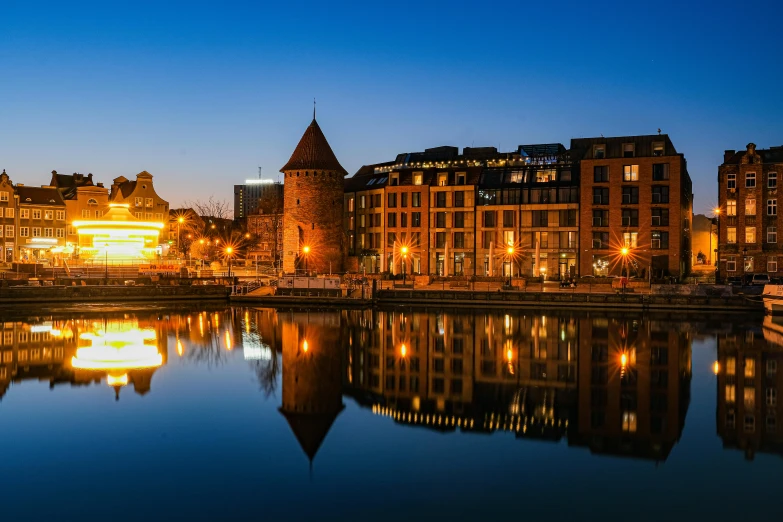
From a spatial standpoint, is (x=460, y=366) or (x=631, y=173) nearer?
(x=460, y=366)

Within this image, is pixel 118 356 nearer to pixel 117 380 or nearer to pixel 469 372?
pixel 117 380

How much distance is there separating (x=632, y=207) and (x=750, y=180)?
8905 millimetres

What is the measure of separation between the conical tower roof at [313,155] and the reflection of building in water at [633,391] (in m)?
38.1

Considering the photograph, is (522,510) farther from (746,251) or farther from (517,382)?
(746,251)

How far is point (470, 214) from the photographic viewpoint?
65750 mm

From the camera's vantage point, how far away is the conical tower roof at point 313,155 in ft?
222

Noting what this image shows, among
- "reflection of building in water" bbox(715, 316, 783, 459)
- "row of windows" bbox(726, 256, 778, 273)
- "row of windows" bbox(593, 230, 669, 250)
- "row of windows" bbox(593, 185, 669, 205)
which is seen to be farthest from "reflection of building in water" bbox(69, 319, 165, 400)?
"row of windows" bbox(726, 256, 778, 273)

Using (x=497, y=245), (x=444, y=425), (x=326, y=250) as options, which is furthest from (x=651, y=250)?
Answer: (x=444, y=425)

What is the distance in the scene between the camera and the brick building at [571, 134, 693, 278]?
5816 centimetres

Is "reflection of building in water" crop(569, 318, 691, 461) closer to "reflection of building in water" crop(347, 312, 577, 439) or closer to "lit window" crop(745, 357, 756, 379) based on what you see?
"reflection of building in water" crop(347, 312, 577, 439)

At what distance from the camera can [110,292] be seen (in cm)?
4947

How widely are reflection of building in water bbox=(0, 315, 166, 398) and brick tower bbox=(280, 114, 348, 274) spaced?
2913 cm

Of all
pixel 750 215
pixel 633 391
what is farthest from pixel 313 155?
pixel 633 391

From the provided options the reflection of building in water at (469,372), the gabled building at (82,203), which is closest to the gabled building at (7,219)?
the gabled building at (82,203)
